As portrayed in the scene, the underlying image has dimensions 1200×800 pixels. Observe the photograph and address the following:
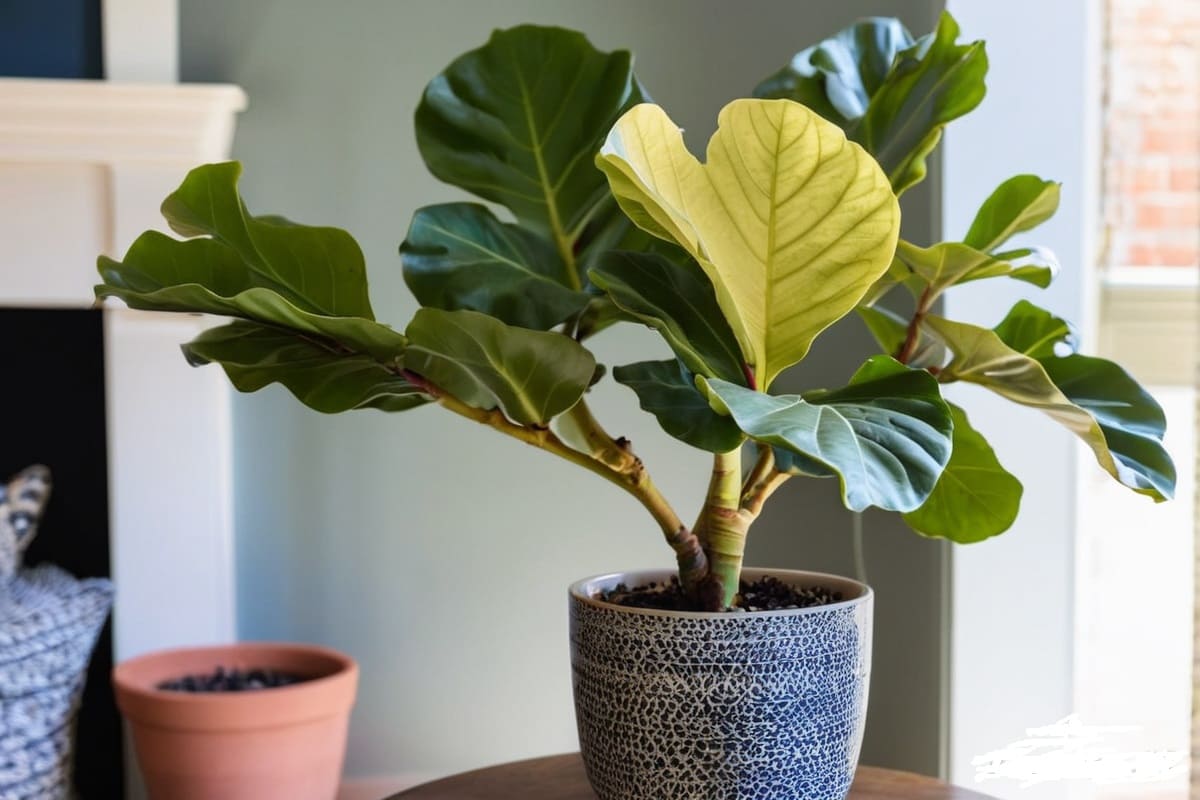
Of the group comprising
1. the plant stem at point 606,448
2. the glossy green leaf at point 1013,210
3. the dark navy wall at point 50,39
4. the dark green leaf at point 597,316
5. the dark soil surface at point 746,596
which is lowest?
the dark soil surface at point 746,596

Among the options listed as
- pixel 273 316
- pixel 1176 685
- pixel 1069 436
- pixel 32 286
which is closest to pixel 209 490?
pixel 32 286

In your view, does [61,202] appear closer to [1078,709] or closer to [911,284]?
[911,284]

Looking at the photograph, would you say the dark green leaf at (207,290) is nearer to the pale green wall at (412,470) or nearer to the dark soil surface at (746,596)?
the dark soil surface at (746,596)

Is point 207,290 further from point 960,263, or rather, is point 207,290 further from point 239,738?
point 239,738

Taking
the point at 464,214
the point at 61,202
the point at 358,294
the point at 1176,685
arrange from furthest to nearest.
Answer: the point at 1176,685, the point at 61,202, the point at 464,214, the point at 358,294

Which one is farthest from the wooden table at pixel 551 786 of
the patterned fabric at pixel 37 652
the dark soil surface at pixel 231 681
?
the patterned fabric at pixel 37 652

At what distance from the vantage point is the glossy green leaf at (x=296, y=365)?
29.6 inches

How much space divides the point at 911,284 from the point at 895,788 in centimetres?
40

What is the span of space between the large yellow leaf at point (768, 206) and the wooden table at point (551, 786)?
16.5 inches

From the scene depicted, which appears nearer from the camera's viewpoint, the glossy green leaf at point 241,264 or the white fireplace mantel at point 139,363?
the glossy green leaf at point 241,264

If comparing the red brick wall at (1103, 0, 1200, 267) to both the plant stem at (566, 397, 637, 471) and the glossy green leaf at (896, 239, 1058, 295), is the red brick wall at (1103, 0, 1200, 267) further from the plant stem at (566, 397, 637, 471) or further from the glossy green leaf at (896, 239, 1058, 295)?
the plant stem at (566, 397, 637, 471)

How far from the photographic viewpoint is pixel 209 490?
4.93ft

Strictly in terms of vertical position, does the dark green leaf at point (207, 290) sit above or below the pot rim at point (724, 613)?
above

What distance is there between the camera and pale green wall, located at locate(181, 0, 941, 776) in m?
1.47
